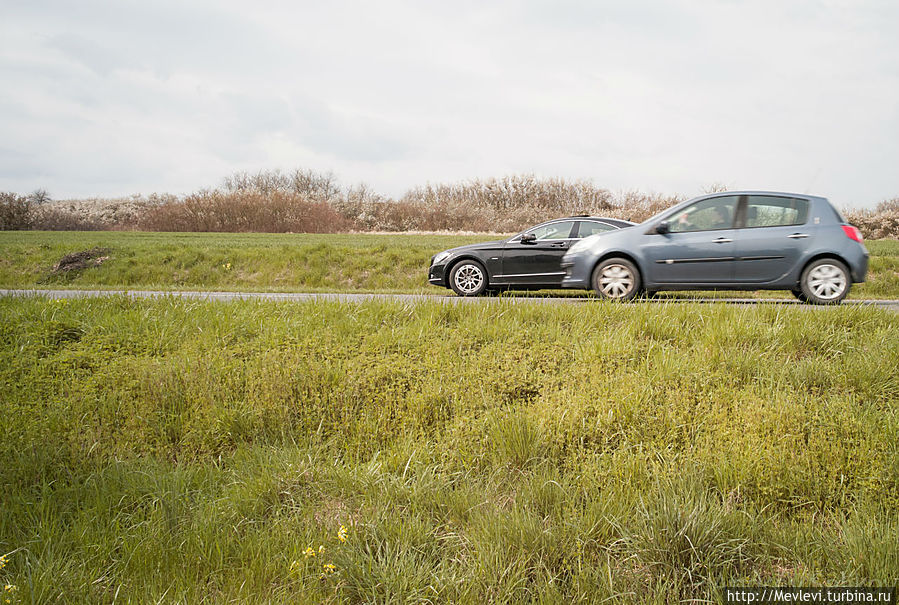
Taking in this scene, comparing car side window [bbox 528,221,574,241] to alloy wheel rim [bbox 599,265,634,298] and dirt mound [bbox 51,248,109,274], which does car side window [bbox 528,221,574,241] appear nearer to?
alloy wheel rim [bbox 599,265,634,298]

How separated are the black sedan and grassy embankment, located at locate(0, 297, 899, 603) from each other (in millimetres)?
4671

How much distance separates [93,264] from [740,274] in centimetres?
1819

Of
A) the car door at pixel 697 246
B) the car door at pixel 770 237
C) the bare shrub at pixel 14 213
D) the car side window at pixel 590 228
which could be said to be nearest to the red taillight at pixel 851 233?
the car door at pixel 770 237

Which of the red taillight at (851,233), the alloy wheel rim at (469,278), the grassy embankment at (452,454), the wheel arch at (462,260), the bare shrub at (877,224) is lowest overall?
the grassy embankment at (452,454)

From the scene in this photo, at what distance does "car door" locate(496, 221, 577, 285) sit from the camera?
1147 centimetres

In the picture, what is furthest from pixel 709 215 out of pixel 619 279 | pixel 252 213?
pixel 252 213

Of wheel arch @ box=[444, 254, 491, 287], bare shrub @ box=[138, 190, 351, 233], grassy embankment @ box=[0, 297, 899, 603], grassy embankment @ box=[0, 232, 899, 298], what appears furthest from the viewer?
bare shrub @ box=[138, 190, 351, 233]

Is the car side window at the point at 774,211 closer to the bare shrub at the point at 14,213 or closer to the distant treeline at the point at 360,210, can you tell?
the distant treeline at the point at 360,210

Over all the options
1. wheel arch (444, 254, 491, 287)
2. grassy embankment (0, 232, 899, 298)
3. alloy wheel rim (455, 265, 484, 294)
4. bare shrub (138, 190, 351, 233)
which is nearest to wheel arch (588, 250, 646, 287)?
wheel arch (444, 254, 491, 287)

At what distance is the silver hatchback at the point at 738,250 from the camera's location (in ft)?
28.7

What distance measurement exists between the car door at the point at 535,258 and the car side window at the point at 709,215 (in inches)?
110

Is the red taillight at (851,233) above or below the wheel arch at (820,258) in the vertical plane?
above

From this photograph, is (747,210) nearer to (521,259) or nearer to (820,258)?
(820,258)

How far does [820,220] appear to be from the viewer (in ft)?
28.9
